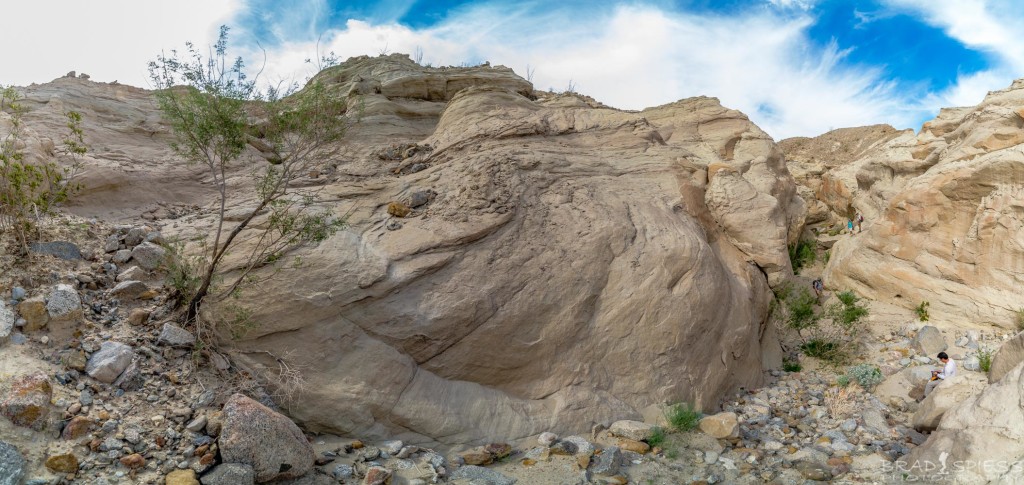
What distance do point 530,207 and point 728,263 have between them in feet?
11.3

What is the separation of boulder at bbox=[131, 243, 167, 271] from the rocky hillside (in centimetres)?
54

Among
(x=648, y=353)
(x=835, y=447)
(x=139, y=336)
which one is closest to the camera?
(x=139, y=336)

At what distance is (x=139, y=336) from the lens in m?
5.68

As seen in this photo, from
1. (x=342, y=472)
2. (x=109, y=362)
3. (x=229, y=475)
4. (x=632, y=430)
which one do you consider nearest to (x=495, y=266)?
(x=632, y=430)

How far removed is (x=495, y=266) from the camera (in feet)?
23.5

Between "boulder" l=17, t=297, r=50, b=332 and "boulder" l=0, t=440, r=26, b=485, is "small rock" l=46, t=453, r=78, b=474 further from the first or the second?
"boulder" l=17, t=297, r=50, b=332

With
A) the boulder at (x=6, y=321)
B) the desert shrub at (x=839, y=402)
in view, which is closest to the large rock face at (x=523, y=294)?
the desert shrub at (x=839, y=402)

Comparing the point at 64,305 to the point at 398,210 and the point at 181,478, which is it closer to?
the point at 181,478

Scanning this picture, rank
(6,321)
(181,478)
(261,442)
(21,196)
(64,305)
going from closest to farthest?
(181,478)
(261,442)
(6,321)
(64,305)
(21,196)

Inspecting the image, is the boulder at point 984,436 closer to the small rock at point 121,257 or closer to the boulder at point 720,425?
the boulder at point 720,425

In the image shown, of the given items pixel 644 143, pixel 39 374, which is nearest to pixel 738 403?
pixel 644 143

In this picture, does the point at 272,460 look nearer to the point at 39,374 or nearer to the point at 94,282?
the point at 39,374

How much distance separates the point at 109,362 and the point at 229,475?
5.34ft

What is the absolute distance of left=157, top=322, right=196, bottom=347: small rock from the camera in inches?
224
